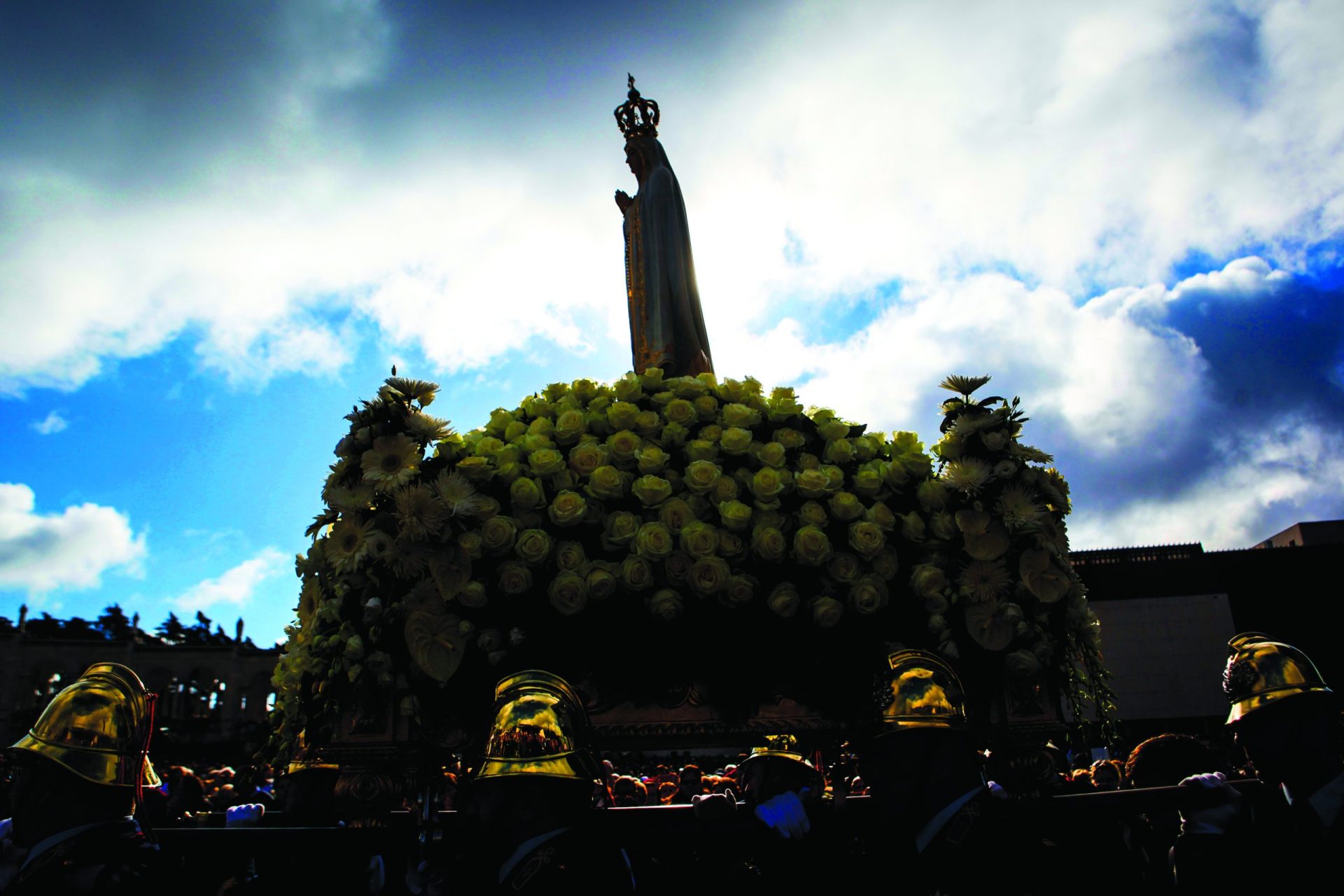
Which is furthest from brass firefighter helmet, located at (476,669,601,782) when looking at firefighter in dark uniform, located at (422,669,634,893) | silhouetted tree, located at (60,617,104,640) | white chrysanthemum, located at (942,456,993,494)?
silhouetted tree, located at (60,617,104,640)

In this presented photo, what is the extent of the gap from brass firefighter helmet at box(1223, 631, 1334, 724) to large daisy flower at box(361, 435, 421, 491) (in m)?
2.88

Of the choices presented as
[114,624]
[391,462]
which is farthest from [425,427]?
[114,624]

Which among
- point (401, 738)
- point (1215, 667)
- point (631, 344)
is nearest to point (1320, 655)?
point (1215, 667)

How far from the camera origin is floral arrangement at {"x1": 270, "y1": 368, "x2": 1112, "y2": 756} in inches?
108

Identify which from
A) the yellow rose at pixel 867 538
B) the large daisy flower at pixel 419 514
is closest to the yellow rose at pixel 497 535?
the large daisy flower at pixel 419 514

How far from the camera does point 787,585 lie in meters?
2.73

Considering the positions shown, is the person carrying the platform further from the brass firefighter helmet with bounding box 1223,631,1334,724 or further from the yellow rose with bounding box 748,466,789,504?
the yellow rose with bounding box 748,466,789,504

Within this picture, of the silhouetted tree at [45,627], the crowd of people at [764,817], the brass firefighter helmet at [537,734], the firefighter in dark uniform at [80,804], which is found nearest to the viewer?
the brass firefighter helmet at [537,734]

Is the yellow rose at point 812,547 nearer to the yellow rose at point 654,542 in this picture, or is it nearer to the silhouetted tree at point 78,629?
the yellow rose at point 654,542

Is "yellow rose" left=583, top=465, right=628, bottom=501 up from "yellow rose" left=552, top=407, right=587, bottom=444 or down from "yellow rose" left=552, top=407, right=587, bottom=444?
down

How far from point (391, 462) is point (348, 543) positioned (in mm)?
301

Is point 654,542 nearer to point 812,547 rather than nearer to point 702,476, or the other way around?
point 702,476

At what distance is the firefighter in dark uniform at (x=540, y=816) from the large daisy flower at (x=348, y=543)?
68 centimetres

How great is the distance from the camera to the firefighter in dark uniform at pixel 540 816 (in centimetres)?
234
